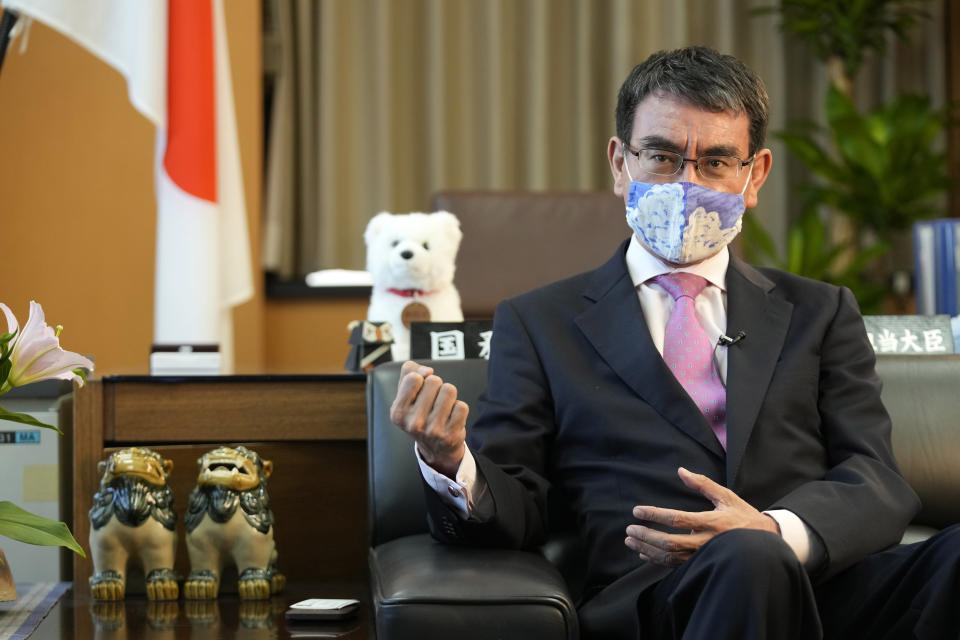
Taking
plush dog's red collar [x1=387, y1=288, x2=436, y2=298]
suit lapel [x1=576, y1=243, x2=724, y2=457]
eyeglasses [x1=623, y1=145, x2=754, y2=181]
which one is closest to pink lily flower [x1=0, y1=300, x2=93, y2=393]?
suit lapel [x1=576, y1=243, x2=724, y2=457]

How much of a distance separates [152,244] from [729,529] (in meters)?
2.72

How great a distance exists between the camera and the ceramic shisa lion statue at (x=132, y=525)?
5.38ft

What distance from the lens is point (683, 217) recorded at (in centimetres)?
150

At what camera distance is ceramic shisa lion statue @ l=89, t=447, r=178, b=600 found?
164cm

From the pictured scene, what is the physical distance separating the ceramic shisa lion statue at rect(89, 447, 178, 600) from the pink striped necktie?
0.75 meters

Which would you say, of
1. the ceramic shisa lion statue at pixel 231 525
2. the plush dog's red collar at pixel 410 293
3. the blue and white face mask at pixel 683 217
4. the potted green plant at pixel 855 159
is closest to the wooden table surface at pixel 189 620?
the ceramic shisa lion statue at pixel 231 525

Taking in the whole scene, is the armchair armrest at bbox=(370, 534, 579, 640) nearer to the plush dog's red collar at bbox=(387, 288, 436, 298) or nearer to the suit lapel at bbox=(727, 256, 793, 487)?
the suit lapel at bbox=(727, 256, 793, 487)

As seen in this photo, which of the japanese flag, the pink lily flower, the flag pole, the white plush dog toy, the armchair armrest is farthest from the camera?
the japanese flag

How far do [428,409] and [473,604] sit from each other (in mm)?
214

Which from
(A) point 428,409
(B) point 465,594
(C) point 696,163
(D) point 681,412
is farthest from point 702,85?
(B) point 465,594

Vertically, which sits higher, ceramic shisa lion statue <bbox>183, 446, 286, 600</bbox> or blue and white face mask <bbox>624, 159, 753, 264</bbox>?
blue and white face mask <bbox>624, 159, 753, 264</bbox>

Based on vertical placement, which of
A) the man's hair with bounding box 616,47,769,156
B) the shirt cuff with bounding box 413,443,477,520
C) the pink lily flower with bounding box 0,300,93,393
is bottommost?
the shirt cuff with bounding box 413,443,477,520

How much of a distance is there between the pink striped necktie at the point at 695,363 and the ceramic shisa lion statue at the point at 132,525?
2.47 ft

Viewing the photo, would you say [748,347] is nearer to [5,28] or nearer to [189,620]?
[189,620]
